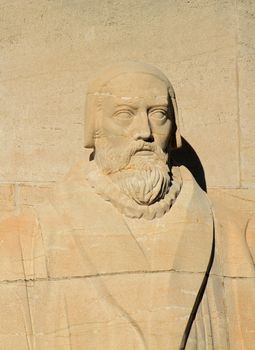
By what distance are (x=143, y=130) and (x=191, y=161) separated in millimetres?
1264

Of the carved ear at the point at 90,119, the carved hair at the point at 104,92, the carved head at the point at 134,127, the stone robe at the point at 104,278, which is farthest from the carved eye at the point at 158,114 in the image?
the stone robe at the point at 104,278

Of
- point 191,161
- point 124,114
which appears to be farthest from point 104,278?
point 191,161

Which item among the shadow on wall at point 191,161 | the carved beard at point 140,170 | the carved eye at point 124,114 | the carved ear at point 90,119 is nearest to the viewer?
the carved beard at point 140,170

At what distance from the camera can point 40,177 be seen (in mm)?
13352

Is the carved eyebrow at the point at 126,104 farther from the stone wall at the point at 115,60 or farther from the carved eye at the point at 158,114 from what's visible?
the stone wall at the point at 115,60

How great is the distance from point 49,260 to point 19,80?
5.40 ft

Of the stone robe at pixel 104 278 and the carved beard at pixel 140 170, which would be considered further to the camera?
the carved beard at pixel 140 170

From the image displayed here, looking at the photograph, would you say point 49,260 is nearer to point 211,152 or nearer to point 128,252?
point 128,252

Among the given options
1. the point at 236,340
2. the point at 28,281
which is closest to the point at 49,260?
the point at 28,281

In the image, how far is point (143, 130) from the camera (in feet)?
40.1

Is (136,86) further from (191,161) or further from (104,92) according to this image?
(191,161)

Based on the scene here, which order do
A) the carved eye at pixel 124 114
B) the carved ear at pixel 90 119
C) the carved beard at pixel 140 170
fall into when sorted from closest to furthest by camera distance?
Result: the carved beard at pixel 140 170 < the carved eye at pixel 124 114 < the carved ear at pixel 90 119

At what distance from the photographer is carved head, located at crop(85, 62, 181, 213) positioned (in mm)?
12234

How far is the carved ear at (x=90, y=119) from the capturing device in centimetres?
1243
